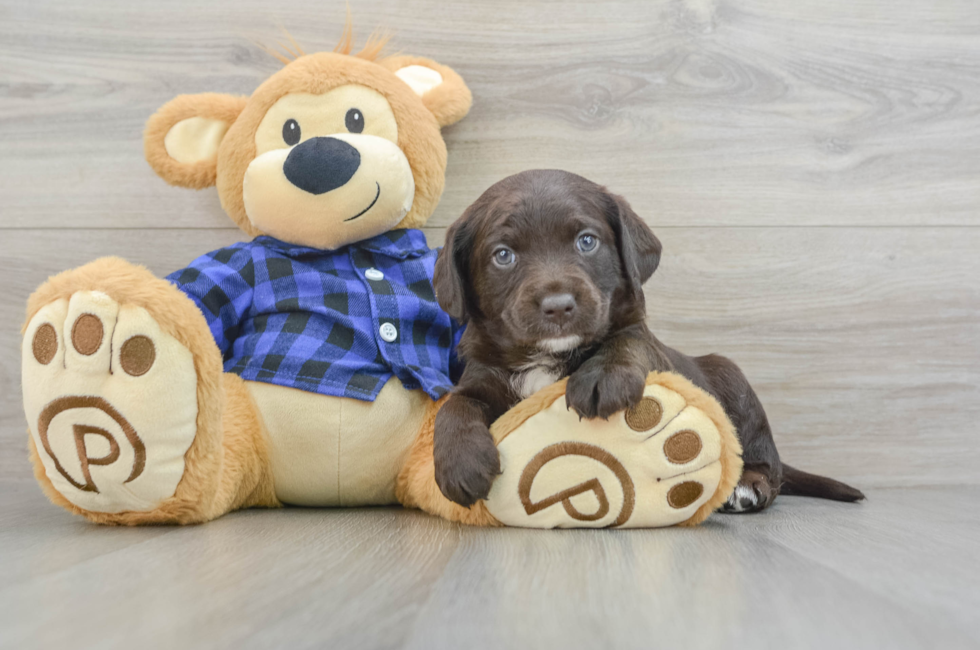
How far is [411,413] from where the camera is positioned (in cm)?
175

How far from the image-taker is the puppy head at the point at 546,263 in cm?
141

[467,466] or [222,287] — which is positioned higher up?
[222,287]

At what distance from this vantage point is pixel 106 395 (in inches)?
53.2

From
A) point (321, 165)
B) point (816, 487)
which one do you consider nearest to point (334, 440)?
point (321, 165)

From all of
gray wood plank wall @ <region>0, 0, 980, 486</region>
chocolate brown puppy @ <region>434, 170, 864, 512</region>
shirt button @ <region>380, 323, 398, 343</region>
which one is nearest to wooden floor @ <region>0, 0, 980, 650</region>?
gray wood plank wall @ <region>0, 0, 980, 486</region>

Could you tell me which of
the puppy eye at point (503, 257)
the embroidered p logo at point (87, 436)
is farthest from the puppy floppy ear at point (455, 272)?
the embroidered p logo at point (87, 436)

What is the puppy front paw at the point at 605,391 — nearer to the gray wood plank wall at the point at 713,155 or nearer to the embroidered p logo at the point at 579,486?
the embroidered p logo at the point at 579,486

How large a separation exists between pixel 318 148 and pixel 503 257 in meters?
0.55

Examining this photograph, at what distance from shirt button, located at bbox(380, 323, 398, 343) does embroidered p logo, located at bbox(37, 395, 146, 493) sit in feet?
1.95

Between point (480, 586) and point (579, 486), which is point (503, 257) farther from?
point (480, 586)

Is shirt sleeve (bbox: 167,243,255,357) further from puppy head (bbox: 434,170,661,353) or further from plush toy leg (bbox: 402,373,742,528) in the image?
plush toy leg (bbox: 402,373,742,528)

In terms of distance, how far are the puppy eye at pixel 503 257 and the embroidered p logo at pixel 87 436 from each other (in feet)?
2.55

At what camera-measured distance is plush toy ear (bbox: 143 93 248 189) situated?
194cm

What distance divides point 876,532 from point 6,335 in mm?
2425
